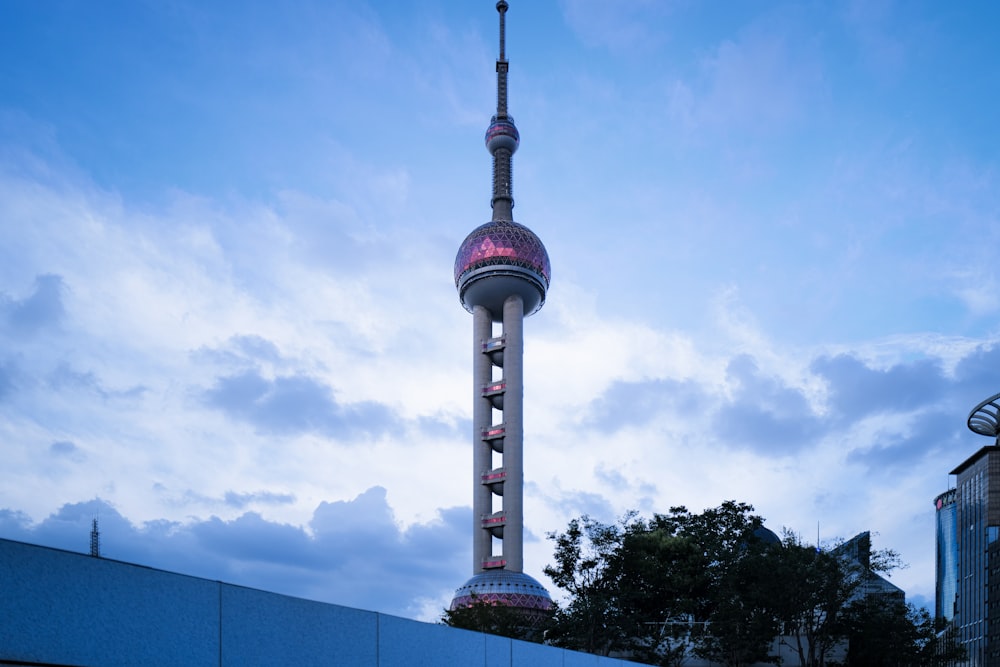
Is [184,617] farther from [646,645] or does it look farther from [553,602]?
[553,602]

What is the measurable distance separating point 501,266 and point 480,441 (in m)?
17.8

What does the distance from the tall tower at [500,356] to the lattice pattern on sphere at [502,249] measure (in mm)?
102

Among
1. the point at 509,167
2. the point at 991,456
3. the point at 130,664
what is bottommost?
the point at 130,664

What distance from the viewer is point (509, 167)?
342 feet

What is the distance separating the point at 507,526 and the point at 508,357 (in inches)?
651

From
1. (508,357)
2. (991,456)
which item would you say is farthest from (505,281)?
(991,456)

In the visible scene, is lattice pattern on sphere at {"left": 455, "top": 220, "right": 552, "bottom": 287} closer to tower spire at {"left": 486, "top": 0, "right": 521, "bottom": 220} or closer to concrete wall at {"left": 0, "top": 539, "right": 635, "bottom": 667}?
tower spire at {"left": 486, "top": 0, "right": 521, "bottom": 220}

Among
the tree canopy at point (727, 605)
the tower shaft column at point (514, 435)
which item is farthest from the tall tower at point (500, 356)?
the tree canopy at point (727, 605)

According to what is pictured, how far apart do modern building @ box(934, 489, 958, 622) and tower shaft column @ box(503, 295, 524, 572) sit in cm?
11723

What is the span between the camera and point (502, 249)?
95.6 metres

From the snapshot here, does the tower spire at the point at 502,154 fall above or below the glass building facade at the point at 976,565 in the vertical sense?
above

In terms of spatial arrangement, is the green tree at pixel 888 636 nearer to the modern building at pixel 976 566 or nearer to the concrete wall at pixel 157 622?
the concrete wall at pixel 157 622

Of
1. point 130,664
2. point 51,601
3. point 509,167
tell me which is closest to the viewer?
point 51,601

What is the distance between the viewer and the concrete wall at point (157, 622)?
8711 mm
